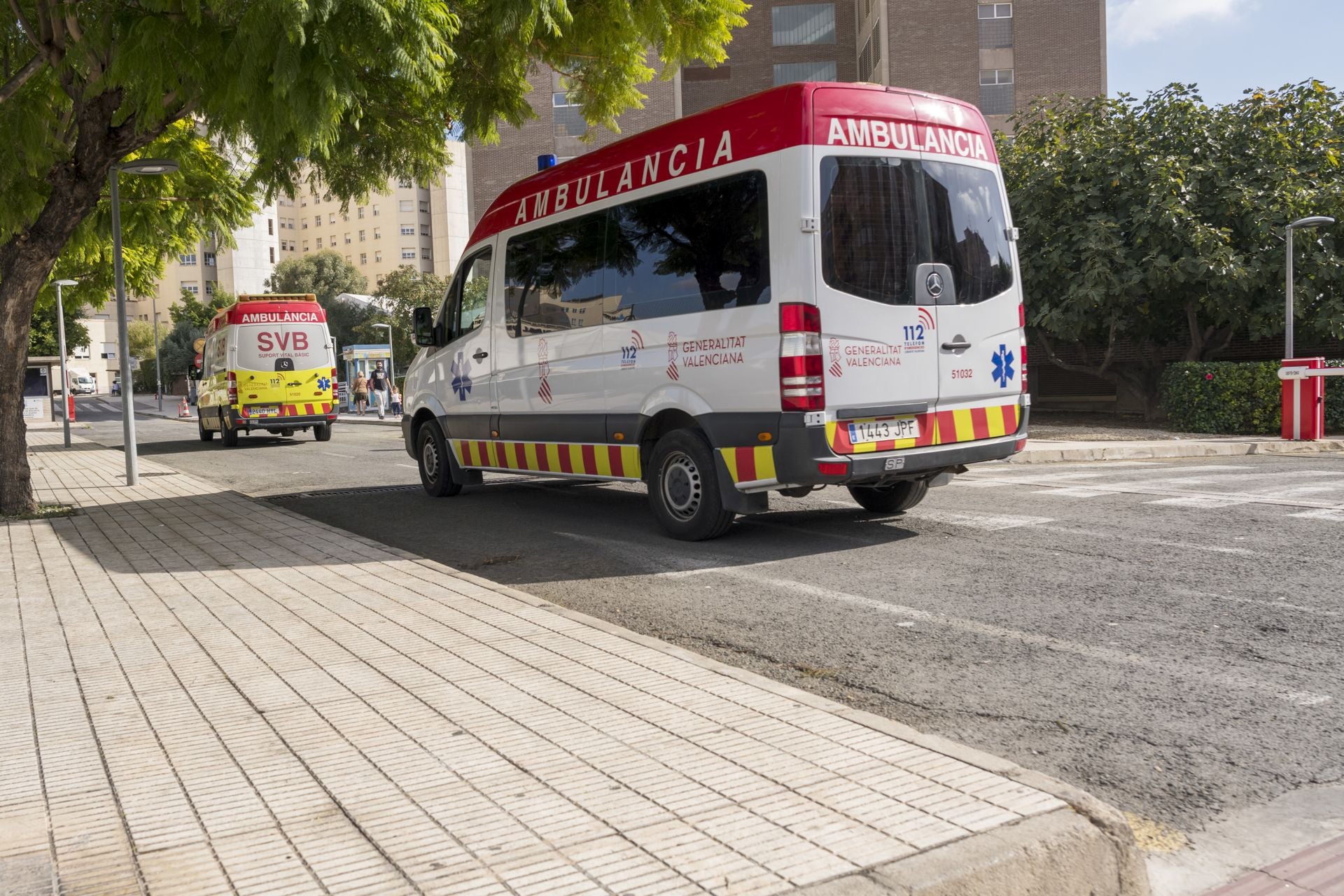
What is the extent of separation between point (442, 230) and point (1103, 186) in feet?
277

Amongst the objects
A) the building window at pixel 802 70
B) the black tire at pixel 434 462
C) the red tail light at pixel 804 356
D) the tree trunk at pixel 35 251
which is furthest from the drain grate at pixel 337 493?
the building window at pixel 802 70

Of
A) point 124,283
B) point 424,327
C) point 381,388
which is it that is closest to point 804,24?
point 381,388

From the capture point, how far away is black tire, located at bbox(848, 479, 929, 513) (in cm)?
888

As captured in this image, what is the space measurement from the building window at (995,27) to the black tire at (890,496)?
44.7 meters

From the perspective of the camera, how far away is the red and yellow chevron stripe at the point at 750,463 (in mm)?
7188

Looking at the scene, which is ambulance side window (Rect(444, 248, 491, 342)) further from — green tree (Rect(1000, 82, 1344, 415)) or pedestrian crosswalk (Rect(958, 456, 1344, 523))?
green tree (Rect(1000, 82, 1344, 415))

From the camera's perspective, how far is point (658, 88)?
52906 millimetres

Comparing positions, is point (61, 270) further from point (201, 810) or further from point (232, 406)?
point (201, 810)

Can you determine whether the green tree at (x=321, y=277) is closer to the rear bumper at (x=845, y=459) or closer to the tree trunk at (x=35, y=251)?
the tree trunk at (x=35, y=251)

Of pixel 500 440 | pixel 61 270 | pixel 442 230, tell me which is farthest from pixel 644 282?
pixel 442 230

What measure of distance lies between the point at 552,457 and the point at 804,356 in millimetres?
3173

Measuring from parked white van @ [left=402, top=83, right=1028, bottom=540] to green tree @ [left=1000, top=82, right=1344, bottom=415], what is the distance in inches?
624

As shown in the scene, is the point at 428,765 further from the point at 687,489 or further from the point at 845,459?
the point at 687,489

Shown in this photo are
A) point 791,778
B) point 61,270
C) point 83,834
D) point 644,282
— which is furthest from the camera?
point 61,270
